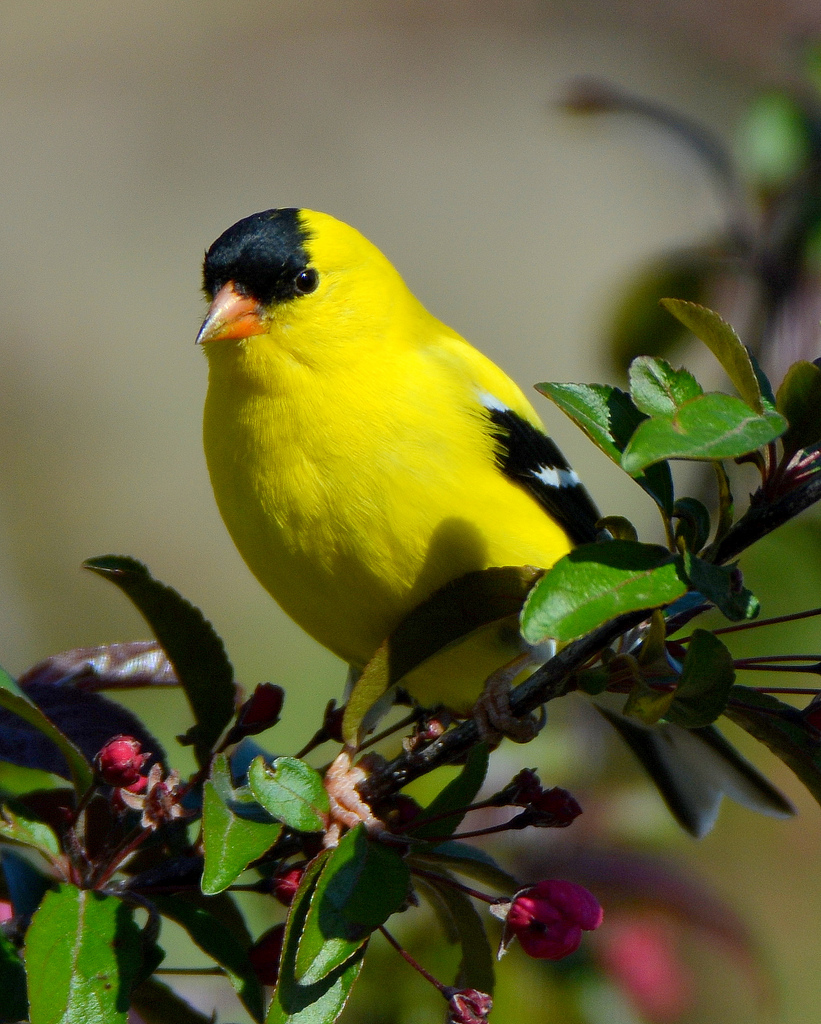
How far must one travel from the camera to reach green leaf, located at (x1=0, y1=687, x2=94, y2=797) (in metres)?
1.48

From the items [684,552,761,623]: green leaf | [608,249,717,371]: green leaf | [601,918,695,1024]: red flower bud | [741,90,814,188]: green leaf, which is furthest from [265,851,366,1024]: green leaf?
[741,90,814,188]: green leaf

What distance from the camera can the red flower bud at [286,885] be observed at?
160 cm

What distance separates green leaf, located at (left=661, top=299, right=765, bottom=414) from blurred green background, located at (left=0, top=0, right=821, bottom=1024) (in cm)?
422

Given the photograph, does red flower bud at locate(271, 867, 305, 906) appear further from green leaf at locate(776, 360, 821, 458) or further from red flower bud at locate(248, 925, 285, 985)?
green leaf at locate(776, 360, 821, 458)

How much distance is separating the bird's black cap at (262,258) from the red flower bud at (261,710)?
3.36 feet

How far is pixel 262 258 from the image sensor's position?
2.44 metres

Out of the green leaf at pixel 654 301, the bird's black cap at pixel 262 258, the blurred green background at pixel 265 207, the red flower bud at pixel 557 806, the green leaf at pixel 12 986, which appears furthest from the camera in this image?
the blurred green background at pixel 265 207

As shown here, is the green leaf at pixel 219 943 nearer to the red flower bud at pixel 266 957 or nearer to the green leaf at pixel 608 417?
the red flower bud at pixel 266 957

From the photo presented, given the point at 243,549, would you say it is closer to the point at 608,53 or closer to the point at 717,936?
the point at 717,936

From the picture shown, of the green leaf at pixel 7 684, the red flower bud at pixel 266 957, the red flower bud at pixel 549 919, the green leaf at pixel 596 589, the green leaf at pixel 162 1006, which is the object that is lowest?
the green leaf at pixel 162 1006

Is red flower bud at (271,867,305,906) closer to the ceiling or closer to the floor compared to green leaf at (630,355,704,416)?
closer to the floor

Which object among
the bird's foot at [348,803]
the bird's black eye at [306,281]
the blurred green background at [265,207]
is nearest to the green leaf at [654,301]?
the bird's black eye at [306,281]

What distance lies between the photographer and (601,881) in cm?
221

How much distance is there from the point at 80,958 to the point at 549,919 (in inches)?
23.7
